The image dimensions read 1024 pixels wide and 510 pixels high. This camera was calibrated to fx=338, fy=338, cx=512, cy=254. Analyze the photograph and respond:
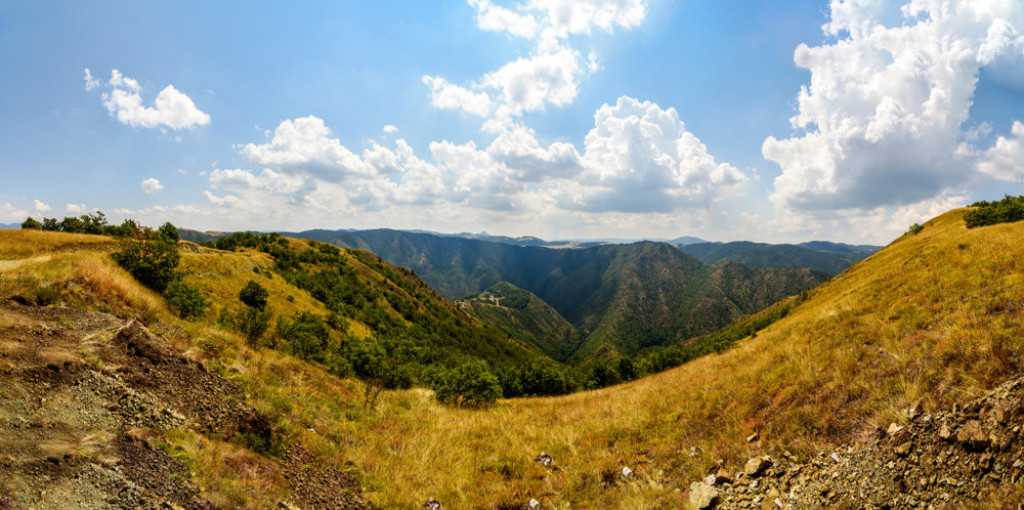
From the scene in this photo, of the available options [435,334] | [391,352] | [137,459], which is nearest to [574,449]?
[137,459]

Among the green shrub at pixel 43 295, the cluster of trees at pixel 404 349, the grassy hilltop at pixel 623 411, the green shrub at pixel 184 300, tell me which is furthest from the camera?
the cluster of trees at pixel 404 349

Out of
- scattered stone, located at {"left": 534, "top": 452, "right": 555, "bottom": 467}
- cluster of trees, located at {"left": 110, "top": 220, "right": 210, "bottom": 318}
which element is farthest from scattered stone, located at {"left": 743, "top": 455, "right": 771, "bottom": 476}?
cluster of trees, located at {"left": 110, "top": 220, "right": 210, "bottom": 318}

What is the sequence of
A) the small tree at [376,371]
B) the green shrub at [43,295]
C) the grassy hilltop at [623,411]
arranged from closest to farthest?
the grassy hilltop at [623,411] → the green shrub at [43,295] → the small tree at [376,371]

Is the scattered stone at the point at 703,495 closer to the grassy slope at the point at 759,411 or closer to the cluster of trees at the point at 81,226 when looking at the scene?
the grassy slope at the point at 759,411

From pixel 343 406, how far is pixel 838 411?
725 inches

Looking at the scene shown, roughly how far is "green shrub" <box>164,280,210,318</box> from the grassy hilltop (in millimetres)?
6028

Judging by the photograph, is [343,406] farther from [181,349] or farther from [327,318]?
[327,318]

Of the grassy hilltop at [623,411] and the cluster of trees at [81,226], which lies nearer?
the grassy hilltop at [623,411]

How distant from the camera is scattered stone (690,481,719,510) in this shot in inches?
338

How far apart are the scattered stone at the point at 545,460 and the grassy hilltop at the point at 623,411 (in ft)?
0.98

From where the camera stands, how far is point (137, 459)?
23.7 ft

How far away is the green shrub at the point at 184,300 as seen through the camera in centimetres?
2066

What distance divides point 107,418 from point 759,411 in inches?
714

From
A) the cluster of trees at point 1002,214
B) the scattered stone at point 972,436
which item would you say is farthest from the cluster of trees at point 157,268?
the cluster of trees at point 1002,214
